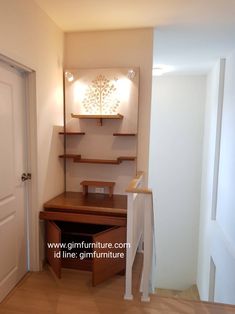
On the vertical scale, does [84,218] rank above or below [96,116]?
below

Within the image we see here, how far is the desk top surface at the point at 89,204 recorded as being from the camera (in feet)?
8.14

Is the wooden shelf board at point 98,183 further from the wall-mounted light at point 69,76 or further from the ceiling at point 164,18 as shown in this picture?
the ceiling at point 164,18

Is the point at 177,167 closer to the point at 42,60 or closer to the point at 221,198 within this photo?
the point at 221,198

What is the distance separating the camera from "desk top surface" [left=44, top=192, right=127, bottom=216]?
2.48 metres

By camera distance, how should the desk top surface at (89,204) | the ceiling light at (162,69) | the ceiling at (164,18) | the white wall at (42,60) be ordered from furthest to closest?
the ceiling light at (162,69), the desk top surface at (89,204), the ceiling at (164,18), the white wall at (42,60)

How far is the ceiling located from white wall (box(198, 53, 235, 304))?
738 millimetres

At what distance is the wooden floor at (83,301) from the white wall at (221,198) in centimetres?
137

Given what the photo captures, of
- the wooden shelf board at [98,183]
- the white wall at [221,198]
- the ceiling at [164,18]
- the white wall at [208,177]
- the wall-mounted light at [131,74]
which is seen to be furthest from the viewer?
the white wall at [208,177]

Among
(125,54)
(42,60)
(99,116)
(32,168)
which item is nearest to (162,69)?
(125,54)

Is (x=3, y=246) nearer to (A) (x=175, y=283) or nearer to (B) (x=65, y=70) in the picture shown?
(B) (x=65, y=70)

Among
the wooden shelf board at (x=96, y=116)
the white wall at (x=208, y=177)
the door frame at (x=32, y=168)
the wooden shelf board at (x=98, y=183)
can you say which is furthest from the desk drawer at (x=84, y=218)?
the white wall at (x=208, y=177)

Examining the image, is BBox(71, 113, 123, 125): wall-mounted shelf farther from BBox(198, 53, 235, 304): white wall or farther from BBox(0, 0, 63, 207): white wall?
BBox(198, 53, 235, 304): white wall

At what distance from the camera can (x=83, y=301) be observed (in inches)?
84.1

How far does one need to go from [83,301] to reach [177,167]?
3.65 meters
